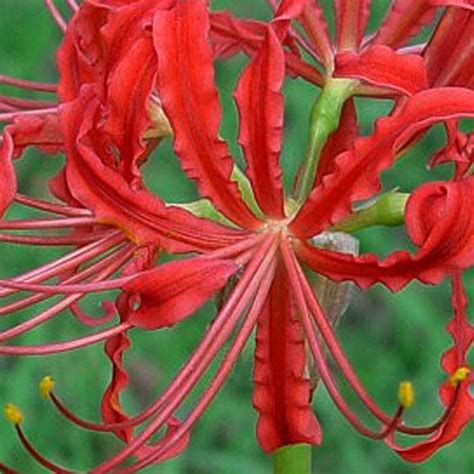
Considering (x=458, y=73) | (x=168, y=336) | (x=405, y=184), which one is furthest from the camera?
(x=405, y=184)

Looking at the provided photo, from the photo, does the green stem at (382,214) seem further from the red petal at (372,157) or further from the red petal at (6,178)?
the red petal at (6,178)

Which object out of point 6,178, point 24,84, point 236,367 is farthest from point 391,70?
point 236,367

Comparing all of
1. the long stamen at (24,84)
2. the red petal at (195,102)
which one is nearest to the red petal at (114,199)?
the red petal at (195,102)

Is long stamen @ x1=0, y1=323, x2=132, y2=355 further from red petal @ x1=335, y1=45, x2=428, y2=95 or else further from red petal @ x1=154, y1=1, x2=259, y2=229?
red petal @ x1=335, y1=45, x2=428, y2=95

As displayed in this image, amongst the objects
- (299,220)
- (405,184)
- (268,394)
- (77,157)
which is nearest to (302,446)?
(268,394)

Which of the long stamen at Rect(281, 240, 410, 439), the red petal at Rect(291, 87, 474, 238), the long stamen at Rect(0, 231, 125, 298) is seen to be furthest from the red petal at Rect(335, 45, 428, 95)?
the long stamen at Rect(0, 231, 125, 298)

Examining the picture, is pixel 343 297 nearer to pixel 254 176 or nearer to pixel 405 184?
pixel 254 176
